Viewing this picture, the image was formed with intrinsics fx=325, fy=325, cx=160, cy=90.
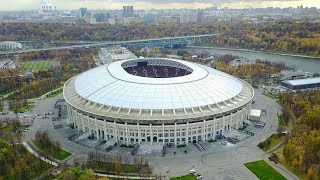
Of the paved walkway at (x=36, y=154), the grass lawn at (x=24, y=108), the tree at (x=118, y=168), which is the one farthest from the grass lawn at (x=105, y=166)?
the grass lawn at (x=24, y=108)

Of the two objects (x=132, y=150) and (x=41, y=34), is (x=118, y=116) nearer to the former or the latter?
(x=132, y=150)

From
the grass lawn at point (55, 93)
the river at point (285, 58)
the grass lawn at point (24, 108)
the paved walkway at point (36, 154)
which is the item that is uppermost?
the river at point (285, 58)

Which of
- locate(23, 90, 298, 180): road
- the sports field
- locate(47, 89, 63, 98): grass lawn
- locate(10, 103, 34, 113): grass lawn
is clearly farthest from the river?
locate(10, 103, 34, 113): grass lawn

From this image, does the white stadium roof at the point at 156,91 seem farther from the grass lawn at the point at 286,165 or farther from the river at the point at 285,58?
the river at the point at 285,58

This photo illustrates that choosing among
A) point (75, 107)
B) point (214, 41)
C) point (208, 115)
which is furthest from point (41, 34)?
point (208, 115)

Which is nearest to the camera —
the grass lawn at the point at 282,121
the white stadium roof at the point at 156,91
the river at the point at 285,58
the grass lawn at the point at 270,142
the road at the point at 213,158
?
the road at the point at 213,158

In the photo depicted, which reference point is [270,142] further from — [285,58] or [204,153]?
[285,58]

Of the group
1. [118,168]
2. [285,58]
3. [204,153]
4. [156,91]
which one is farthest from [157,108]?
[285,58]
